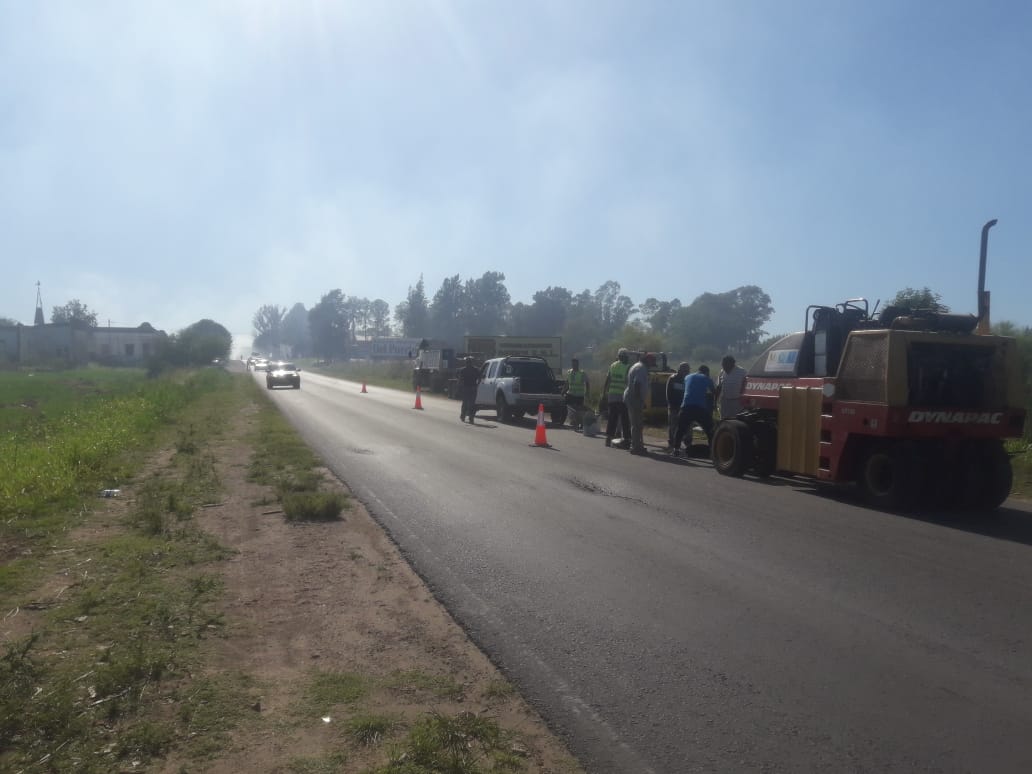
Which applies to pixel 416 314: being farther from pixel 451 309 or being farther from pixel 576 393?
pixel 576 393

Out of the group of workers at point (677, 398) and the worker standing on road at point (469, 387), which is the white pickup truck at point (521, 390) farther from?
the group of workers at point (677, 398)

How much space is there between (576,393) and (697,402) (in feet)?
24.4

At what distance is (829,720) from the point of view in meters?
4.50

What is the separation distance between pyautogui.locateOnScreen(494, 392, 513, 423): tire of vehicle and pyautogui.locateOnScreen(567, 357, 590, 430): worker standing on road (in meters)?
2.48

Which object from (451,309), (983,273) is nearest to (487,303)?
(451,309)

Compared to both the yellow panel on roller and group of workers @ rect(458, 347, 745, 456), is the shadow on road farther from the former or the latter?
group of workers @ rect(458, 347, 745, 456)

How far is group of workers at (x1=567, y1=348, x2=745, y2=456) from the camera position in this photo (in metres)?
15.5

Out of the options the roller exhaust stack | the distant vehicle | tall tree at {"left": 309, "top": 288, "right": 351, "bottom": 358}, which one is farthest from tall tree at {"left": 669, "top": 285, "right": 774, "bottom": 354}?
tall tree at {"left": 309, "top": 288, "right": 351, "bottom": 358}

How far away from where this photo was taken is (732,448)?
1354cm

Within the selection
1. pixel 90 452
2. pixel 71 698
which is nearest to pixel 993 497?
pixel 71 698

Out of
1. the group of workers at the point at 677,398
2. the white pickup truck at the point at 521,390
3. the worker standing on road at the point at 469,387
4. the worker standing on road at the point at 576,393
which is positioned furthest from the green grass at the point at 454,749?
the worker standing on road at the point at 469,387

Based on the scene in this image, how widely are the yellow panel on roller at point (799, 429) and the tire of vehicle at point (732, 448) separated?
1.64 feet

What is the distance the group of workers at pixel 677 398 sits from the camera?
15477 millimetres

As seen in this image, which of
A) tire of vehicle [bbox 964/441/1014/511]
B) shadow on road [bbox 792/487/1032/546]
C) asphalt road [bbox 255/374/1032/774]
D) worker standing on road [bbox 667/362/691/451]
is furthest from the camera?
worker standing on road [bbox 667/362/691/451]
